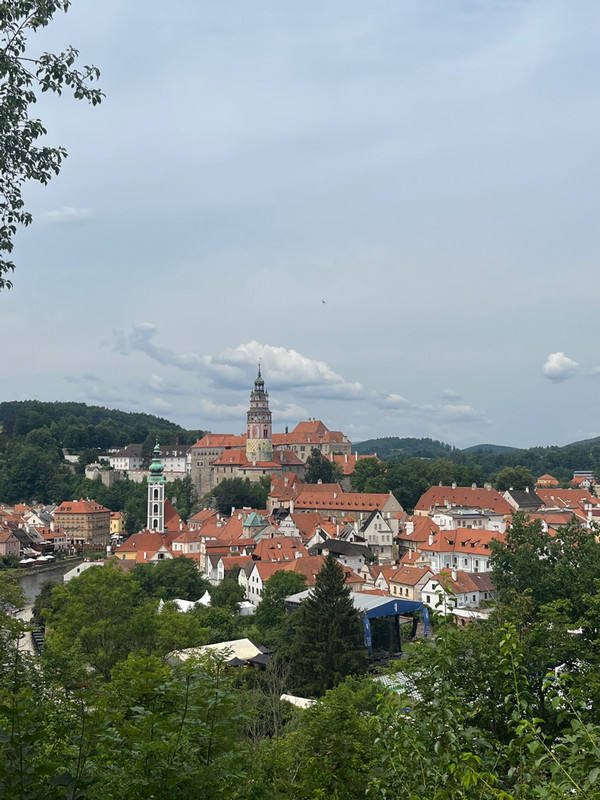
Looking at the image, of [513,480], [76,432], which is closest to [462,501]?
[513,480]

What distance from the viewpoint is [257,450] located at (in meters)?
82.8

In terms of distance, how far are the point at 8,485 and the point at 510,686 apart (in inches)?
3620

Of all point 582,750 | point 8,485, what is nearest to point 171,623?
point 582,750

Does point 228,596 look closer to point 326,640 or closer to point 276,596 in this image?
point 276,596

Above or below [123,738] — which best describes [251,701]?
below

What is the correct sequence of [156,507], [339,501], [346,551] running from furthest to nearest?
[339,501] → [156,507] → [346,551]

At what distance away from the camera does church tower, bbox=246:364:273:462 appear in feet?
272

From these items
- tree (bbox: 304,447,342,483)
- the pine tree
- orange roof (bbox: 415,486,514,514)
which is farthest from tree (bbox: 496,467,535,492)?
the pine tree

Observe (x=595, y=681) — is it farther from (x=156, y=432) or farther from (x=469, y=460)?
(x=469, y=460)

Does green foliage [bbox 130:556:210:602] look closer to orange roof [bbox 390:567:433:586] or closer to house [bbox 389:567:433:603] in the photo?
house [bbox 389:567:433:603]

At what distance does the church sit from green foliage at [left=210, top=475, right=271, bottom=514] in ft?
23.3

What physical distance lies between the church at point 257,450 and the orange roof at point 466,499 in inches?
808

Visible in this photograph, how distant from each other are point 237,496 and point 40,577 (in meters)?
18.9

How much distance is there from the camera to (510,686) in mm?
3932
